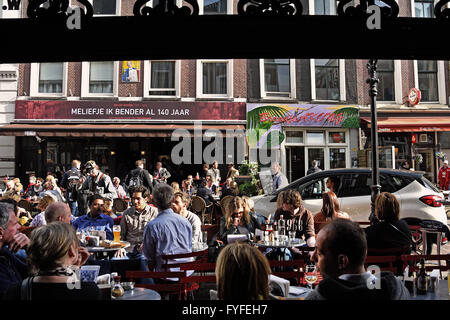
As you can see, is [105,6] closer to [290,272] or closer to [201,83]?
[201,83]

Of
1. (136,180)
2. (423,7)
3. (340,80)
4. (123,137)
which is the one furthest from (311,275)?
(423,7)

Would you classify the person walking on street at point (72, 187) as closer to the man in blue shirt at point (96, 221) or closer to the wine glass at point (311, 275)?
the man in blue shirt at point (96, 221)

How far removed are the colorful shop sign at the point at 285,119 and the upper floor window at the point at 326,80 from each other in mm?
776

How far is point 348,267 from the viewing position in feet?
6.57

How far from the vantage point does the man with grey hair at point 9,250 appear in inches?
97.8

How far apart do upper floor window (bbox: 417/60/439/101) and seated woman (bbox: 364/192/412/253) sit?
15234 mm

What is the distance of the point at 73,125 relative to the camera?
47.9 ft

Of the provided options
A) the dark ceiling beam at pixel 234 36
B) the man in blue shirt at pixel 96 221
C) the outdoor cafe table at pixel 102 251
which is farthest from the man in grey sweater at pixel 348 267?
the man in blue shirt at pixel 96 221

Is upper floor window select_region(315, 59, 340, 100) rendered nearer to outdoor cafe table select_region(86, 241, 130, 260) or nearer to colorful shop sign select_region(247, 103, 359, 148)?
colorful shop sign select_region(247, 103, 359, 148)

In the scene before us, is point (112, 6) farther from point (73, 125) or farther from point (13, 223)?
point (13, 223)

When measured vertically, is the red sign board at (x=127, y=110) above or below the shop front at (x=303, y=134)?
above

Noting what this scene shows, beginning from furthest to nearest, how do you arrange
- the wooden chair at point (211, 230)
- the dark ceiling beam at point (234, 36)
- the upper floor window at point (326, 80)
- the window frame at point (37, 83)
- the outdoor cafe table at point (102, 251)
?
the upper floor window at point (326, 80) < the window frame at point (37, 83) < the wooden chair at point (211, 230) < the outdoor cafe table at point (102, 251) < the dark ceiling beam at point (234, 36)

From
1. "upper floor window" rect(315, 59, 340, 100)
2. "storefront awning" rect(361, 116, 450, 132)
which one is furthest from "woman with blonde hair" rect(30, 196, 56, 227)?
"storefront awning" rect(361, 116, 450, 132)
